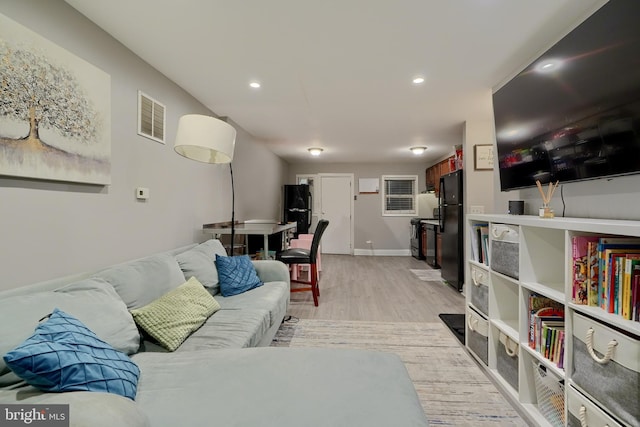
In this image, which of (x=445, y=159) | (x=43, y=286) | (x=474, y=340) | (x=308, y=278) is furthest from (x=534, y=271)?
(x=445, y=159)

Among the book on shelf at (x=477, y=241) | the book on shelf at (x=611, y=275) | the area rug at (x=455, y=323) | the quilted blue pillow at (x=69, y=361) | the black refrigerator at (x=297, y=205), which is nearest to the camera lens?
the quilted blue pillow at (x=69, y=361)

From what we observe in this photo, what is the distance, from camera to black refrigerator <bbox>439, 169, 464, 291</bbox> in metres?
3.81

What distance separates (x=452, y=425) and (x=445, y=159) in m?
5.08

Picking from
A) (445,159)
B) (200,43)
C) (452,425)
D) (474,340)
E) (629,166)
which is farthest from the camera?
(445,159)

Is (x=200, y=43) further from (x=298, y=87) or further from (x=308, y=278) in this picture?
(x=308, y=278)

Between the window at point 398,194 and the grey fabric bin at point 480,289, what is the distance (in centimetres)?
492

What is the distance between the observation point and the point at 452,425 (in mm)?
1503

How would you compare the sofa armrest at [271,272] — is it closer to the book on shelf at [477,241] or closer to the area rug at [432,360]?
the area rug at [432,360]

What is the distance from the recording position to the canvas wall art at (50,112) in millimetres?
1295

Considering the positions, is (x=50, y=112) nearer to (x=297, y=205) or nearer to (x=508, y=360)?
(x=508, y=360)

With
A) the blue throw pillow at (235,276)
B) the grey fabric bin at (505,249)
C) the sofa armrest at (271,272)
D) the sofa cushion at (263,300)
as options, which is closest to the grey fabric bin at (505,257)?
the grey fabric bin at (505,249)

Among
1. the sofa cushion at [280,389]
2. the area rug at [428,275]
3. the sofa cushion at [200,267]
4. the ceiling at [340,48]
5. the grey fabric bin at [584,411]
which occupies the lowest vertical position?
→ the area rug at [428,275]

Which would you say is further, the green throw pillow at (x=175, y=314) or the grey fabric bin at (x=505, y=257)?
the grey fabric bin at (x=505, y=257)

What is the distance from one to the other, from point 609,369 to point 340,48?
221 centimetres
